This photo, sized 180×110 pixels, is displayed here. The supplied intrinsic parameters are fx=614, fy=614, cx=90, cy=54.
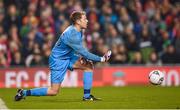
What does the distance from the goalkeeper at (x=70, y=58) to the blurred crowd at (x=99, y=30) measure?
6.89 meters

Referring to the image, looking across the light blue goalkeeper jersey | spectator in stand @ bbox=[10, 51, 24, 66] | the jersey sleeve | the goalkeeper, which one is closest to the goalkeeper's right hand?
the goalkeeper

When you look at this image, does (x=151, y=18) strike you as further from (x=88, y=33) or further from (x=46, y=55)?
(x=46, y=55)

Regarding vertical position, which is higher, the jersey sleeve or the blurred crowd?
the blurred crowd

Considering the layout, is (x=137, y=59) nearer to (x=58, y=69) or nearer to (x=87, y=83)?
(x=87, y=83)

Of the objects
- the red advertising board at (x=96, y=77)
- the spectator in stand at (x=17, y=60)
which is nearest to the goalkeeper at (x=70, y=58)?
the red advertising board at (x=96, y=77)

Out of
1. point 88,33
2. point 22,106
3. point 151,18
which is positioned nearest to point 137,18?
point 151,18

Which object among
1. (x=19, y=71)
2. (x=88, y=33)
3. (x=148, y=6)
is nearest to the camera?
(x=19, y=71)

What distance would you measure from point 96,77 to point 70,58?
23.0 ft

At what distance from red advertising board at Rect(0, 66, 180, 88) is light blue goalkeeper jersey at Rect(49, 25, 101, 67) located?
6.74m

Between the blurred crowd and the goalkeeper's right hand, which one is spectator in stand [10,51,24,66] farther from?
the goalkeeper's right hand

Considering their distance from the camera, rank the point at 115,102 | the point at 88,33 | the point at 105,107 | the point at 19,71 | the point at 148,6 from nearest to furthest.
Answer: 1. the point at 105,107
2. the point at 115,102
3. the point at 19,71
4. the point at 88,33
5. the point at 148,6

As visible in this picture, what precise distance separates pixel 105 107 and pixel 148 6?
468 inches

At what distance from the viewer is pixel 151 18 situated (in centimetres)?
2275

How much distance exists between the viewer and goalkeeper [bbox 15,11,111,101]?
12867mm
